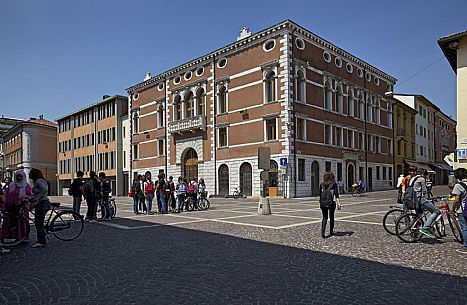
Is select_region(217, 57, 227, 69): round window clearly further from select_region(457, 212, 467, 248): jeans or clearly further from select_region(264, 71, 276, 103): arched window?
select_region(457, 212, 467, 248): jeans

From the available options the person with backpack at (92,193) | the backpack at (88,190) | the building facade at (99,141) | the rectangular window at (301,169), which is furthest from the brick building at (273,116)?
the backpack at (88,190)

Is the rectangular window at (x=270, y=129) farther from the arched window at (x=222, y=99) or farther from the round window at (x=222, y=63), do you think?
the round window at (x=222, y=63)

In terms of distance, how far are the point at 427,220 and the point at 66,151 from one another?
63.3 meters

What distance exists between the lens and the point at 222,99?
3816 cm

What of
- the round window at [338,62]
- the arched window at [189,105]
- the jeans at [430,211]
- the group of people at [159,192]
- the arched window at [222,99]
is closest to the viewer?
the jeans at [430,211]

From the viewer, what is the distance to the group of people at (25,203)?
935 centimetres

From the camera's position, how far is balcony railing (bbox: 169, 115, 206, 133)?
39.1 m

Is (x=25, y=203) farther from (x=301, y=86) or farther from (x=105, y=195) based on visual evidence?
(x=301, y=86)

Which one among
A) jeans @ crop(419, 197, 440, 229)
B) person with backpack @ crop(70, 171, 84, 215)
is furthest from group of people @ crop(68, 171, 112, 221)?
jeans @ crop(419, 197, 440, 229)

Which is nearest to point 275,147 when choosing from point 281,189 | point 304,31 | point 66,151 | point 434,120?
point 281,189

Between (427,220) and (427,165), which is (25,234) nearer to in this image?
(427,220)

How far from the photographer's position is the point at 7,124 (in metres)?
103

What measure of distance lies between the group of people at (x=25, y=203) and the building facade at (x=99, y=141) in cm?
4275

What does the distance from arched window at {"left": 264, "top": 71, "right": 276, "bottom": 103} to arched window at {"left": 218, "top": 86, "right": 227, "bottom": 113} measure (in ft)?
17.2
